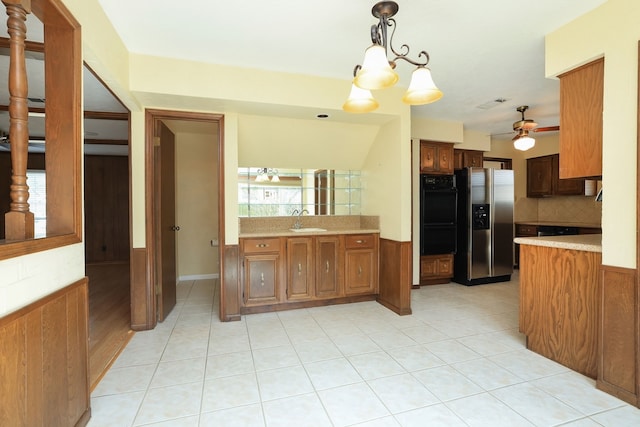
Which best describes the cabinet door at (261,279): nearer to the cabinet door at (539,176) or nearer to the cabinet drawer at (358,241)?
the cabinet drawer at (358,241)

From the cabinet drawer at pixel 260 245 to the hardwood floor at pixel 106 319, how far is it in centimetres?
136

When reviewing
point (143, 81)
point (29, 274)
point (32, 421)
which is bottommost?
point (32, 421)

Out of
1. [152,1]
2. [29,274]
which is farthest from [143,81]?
[29,274]

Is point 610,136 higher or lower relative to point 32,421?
higher

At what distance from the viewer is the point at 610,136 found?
194 cm

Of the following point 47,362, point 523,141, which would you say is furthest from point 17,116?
point 523,141

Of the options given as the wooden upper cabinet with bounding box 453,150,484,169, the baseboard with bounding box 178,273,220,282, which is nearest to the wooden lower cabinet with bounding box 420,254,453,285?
the wooden upper cabinet with bounding box 453,150,484,169

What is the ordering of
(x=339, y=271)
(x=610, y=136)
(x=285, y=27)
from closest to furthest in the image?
1. (x=610, y=136)
2. (x=285, y=27)
3. (x=339, y=271)

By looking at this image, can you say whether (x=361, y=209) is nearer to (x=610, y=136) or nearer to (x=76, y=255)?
(x=610, y=136)

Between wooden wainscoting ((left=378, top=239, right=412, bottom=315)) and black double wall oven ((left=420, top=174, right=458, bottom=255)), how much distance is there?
1.11 meters

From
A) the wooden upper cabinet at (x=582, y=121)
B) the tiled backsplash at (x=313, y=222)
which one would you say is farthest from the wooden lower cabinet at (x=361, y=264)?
the wooden upper cabinet at (x=582, y=121)

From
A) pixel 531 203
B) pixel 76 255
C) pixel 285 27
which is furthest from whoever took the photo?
pixel 531 203

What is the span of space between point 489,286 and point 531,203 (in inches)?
102

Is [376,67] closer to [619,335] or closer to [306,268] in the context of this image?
[619,335]
